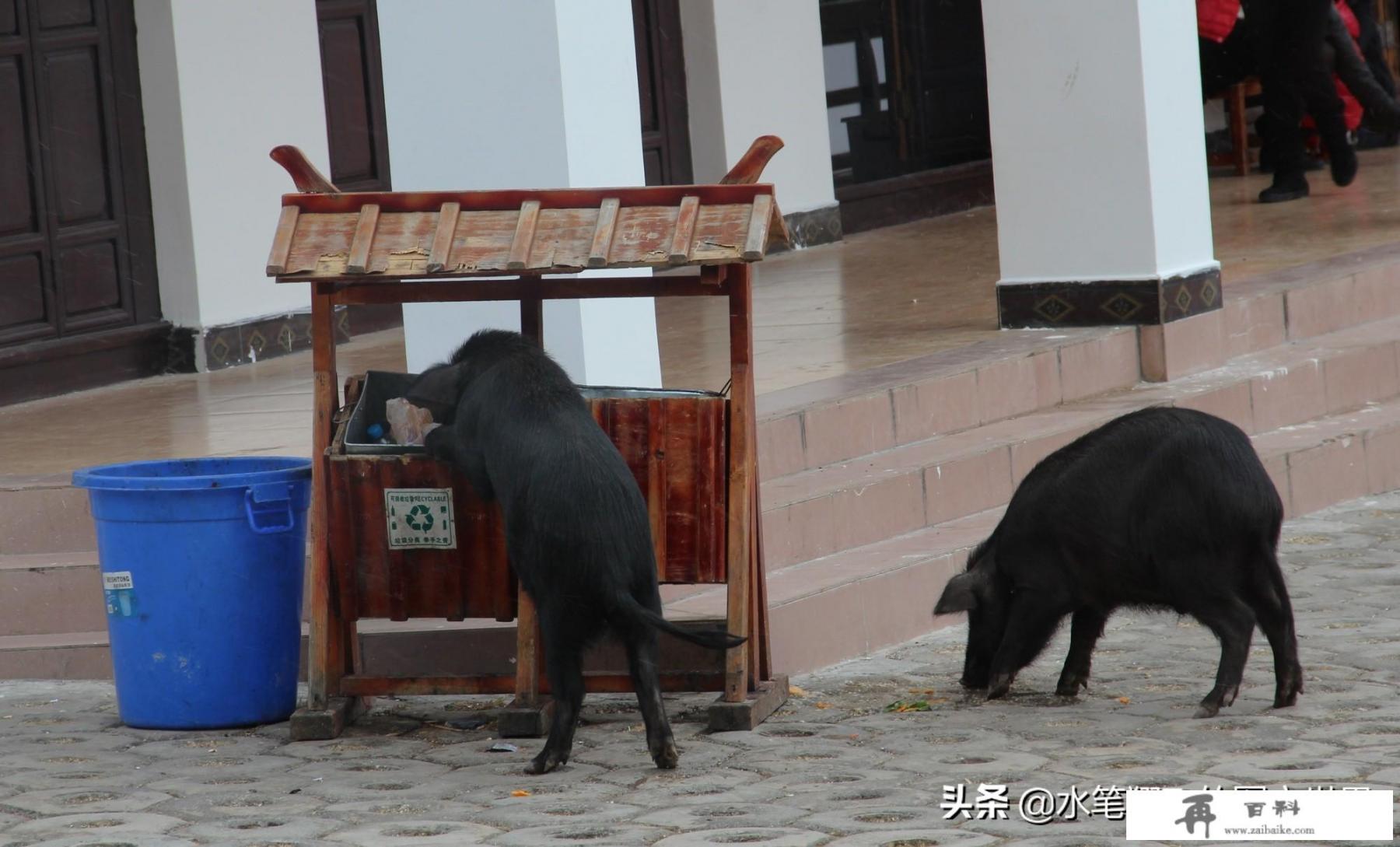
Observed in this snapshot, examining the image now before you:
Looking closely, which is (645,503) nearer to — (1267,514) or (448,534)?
(448,534)

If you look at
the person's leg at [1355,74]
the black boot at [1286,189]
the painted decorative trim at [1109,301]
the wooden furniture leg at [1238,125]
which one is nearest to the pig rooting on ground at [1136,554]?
the painted decorative trim at [1109,301]

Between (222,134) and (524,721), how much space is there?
521cm

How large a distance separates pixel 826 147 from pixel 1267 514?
7638 mm

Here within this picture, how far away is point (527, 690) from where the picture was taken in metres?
5.51

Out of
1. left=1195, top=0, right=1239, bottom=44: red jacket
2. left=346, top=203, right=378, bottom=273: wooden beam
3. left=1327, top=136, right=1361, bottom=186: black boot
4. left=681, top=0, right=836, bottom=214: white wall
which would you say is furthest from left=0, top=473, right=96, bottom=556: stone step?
left=1195, top=0, right=1239, bottom=44: red jacket

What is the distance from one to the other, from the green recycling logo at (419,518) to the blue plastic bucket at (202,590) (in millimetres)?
342

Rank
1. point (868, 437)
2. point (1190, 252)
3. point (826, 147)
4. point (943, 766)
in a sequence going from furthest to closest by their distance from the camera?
point (826, 147), point (1190, 252), point (868, 437), point (943, 766)

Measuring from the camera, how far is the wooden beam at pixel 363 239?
17.4 ft

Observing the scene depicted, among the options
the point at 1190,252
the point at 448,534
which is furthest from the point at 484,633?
the point at 1190,252

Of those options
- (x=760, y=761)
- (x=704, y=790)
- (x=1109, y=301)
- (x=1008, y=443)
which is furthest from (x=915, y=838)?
(x=1109, y=301)

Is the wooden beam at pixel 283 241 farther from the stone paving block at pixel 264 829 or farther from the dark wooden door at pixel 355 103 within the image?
the dark wooden door at pixel 355 103

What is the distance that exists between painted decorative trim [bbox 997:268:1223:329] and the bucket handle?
416 centimetres

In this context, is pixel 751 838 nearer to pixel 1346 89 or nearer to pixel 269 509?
pixel 269 509

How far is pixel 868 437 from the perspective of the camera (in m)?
7.48
